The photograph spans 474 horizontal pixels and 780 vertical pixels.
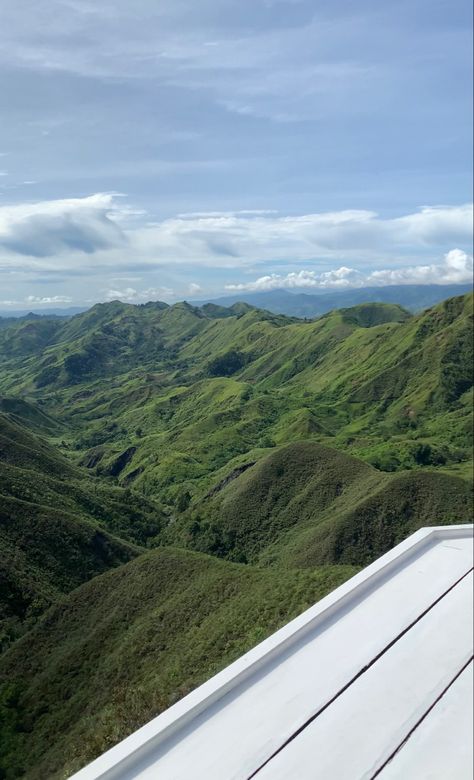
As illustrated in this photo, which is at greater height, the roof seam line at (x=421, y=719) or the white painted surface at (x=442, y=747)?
the roof seam line at (x=421, y=719)

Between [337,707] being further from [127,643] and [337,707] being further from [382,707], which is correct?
[127,643]

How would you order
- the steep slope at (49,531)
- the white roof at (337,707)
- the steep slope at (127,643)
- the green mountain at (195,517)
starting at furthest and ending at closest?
the steep slope at (49,531)
the green mountain at (195,517)
the steep slope at (127,643)
the white roof at (337,707)

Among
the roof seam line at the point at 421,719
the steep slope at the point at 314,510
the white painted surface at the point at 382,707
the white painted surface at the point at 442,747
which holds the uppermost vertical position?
the white painted surface at the point at 382,707

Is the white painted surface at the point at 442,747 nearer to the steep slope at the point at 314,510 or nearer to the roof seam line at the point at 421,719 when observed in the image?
the roof seam line at the point at 421,719

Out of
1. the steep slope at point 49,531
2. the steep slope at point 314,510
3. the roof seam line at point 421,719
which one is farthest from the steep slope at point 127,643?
the steep slope at point 314,510

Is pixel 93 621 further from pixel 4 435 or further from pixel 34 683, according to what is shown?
pixel 4 435

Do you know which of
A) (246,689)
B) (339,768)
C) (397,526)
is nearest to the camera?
(339,768)

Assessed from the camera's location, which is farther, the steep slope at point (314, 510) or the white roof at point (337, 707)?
the steep slope at point (314, 510)

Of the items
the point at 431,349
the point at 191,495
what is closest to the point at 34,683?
the point at 191,495
